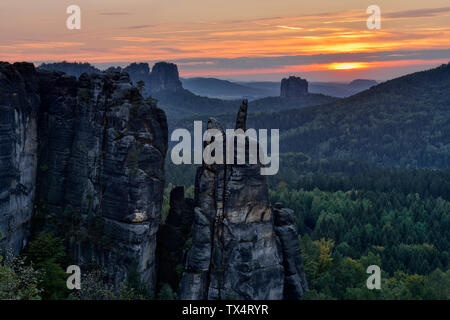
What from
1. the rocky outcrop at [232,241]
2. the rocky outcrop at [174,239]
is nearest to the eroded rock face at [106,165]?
the rocky outcrop at [174,239]

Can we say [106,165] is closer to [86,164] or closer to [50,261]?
[86,164]

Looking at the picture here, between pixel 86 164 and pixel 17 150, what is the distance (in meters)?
7.97

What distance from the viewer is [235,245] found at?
191 feet

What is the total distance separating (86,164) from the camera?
2424 inches

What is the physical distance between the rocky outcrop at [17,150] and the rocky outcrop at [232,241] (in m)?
19.4

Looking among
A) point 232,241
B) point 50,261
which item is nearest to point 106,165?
point 50,261

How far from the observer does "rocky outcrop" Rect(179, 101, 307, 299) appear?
57875 millimetres

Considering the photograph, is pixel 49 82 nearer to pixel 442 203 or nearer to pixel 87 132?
pixel 87 132

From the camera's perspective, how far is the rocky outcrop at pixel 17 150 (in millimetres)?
54250

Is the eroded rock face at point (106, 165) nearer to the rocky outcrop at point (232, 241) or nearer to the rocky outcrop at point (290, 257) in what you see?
the rocky outcrop at point (232, 241)

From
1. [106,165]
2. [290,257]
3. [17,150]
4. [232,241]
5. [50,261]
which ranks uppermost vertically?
[17,150]

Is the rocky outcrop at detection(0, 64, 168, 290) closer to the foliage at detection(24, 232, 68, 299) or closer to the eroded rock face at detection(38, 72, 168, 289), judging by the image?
the eroded rock face at detection(38, 72, 168, 289)
